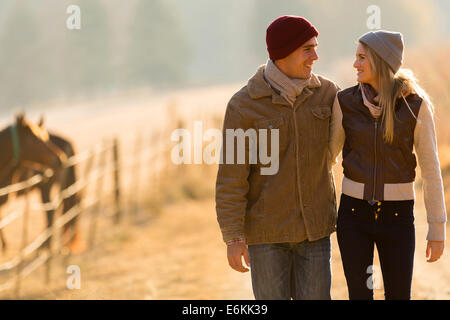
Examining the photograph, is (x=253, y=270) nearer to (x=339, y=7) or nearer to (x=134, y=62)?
(x=134, y=62)

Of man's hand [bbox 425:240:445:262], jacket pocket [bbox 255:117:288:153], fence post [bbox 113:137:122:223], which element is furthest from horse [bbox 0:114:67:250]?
man's hand [bbox 425:240:445:262]

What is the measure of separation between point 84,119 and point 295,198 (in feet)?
156

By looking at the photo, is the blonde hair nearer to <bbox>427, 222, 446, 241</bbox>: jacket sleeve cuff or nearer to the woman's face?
the woman's face

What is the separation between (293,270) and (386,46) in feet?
3.25

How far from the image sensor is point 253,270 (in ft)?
9.02

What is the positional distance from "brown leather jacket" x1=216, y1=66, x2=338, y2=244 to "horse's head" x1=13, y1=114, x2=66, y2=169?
5.29 meters

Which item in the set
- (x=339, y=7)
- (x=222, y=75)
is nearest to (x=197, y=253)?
(x=339, y=7)

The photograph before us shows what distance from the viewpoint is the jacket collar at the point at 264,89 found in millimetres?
2691

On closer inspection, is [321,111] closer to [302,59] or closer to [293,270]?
[302,59]

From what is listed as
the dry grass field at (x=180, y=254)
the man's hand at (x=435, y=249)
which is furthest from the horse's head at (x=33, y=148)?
the man's hand at (x=435, y=249)

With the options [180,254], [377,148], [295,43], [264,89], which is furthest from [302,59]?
[180,254]

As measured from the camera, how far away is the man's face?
271 cm

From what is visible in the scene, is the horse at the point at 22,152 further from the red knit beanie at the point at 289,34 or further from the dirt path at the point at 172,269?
the red knit beanie at the point at 289,34
